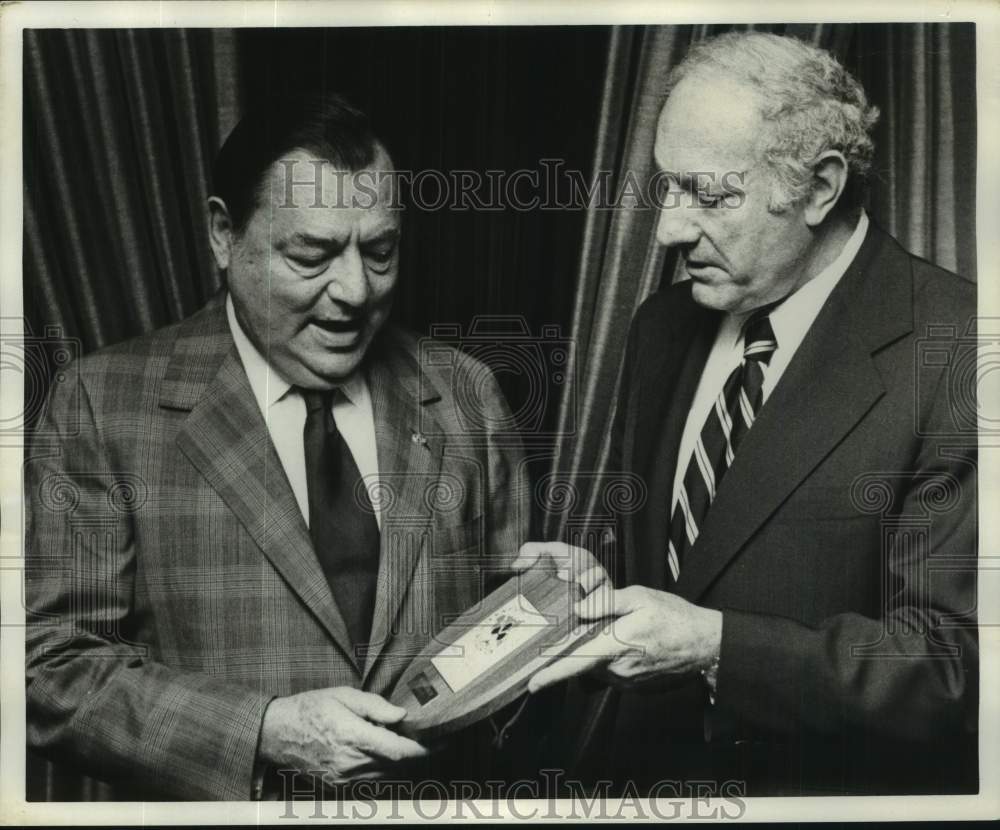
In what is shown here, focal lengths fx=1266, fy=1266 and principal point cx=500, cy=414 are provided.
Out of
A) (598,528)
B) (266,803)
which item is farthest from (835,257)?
(266,803)

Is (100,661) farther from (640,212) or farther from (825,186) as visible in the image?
(825,186)

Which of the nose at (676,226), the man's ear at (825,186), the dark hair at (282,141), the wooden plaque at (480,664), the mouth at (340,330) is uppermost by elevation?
the dark hair at (282,141)

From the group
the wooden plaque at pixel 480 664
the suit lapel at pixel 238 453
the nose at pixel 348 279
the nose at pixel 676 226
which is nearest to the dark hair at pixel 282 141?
the nose at pixel 348 279

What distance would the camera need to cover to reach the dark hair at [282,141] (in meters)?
4.39

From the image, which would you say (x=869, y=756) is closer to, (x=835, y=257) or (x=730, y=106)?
(x=835, y=257)

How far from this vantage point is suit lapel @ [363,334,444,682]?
4363 millimetres

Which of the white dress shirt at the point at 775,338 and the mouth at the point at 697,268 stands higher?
the mouth at the point at 697,268

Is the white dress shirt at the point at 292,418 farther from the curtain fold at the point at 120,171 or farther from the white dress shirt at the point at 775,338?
the white dress shirt at the point at 775,338

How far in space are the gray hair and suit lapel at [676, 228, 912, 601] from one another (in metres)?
0.37

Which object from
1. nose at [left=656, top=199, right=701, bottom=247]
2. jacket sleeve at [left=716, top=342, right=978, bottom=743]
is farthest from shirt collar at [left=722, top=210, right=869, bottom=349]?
jacket sleeve at [left=716, top=342, right=978, bottom=743]

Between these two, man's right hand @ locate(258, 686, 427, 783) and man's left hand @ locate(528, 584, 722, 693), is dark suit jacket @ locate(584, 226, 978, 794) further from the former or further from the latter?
man's right hand @ locate(258, 686, 427, 783)

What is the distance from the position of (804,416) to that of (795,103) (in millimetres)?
1068

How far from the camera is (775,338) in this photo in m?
4.39

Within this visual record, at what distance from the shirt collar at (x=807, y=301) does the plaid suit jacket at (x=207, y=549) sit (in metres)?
1.00
